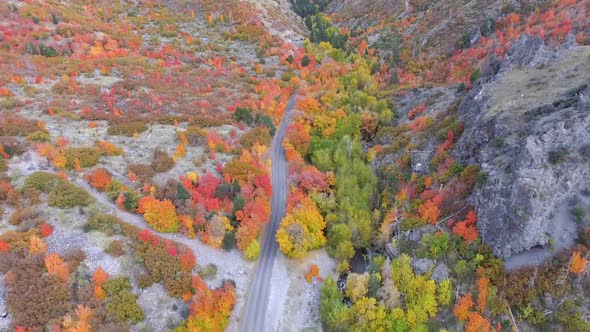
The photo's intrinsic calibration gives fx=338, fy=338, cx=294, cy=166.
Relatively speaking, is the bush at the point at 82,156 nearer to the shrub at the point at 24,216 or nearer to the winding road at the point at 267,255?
the shrub at the point at 24,216

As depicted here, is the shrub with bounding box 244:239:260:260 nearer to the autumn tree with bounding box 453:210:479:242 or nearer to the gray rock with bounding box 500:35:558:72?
the autumn tree with bounding box 453:210:479:242

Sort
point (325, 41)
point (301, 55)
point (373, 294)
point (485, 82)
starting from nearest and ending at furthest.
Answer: point (373, 294) → point (485, 82) → point (301, 55) → point (325, 41)

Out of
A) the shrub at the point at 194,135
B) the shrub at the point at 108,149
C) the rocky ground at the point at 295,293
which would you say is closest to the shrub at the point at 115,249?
the shrub at the point at 108,149

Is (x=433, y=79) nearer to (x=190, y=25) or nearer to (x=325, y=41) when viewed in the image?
(x=325, y=41)

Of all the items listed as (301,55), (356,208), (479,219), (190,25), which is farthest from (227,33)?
(479,219)

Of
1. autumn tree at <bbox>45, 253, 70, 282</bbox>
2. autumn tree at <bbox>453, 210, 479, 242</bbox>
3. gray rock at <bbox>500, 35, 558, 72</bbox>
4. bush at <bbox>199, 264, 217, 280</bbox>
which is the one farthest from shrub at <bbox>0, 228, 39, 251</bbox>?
gray rock at <bbox>500, 35, 558, 72</bbox>
